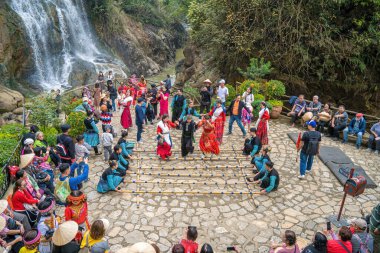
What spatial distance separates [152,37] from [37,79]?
14900 millimetres

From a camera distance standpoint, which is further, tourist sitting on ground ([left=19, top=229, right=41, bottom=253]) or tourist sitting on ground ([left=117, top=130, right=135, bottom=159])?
tourist sitting on ground ([left=117, top=130, right=135, bottom=159])

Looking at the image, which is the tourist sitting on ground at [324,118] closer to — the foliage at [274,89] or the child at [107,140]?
the foliage at [274,89]

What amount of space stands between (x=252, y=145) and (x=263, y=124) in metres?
0.86

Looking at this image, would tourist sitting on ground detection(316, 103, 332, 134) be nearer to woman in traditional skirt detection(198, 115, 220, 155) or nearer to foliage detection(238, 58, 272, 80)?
foliage detection(238, 58, 272, 80)

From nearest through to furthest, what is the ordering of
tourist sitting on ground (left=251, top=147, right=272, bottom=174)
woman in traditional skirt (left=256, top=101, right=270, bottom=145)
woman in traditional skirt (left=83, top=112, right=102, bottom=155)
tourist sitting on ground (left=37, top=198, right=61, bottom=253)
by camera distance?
tourist sitting on ground (left=37, top=198, right=61, bottom=253) < tourist sitting on ground (left=251, top=147, right=272, bottom=174) < woman in traditional skirt (left=83, top=112, right=102, bottom=155) < woman in traditional skirt (left=256, top=101, right=270, bottom=145)

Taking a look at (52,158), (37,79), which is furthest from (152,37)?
(52,158)

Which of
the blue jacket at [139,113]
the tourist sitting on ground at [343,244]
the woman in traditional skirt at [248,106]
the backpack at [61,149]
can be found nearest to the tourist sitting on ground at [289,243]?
the tourist sitting on ground at [343,244]

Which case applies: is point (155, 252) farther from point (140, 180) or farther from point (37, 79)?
point (37, 79)

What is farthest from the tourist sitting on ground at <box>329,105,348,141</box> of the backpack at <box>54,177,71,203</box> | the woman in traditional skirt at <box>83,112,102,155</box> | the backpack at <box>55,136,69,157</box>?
the backpack at <box>54,177,71,203</box>

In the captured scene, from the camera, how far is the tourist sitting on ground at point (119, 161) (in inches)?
327

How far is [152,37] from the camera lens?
3400cm

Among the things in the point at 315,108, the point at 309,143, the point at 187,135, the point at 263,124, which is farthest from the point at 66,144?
the point at 315,108

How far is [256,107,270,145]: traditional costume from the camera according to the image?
32.6ft

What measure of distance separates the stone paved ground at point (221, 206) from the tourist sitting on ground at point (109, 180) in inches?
6.3
